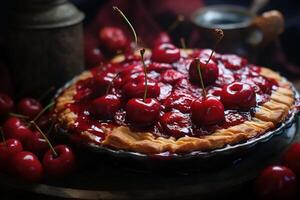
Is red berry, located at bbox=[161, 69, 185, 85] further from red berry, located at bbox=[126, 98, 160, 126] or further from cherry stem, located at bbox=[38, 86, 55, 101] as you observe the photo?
cherry stem, located at bbox=[38, 86, 55, 101]

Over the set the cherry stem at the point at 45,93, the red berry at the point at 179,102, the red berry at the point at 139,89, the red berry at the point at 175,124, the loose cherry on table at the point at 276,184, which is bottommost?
the cherry stem at the point at 45,93

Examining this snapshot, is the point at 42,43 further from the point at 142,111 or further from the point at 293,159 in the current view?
the point at 293,159

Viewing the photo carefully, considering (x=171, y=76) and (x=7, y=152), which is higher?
(x=171, y=76)

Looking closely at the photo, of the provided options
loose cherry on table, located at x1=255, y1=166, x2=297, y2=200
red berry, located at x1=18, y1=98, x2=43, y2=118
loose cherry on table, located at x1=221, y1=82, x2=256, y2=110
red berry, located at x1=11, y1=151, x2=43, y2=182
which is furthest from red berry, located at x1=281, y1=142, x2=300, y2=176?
red berry, located at x1=18, y1=98, x2=43, y2=118

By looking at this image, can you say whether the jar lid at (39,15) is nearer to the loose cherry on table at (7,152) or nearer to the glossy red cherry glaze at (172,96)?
the glossy red cherry glaze at (172,96)

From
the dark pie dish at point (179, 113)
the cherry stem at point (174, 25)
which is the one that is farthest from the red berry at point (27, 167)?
the cherry stem at point (174, 25)

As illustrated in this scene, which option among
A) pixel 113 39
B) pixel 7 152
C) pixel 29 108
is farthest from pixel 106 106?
pixel 113 39

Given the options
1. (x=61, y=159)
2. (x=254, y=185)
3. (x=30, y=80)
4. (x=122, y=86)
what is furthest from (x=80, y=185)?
(x=30, y=80)
